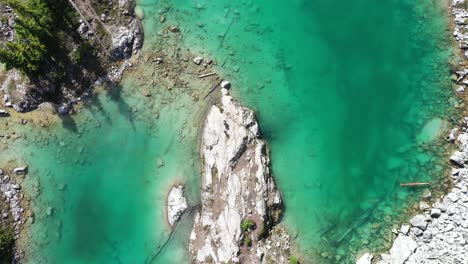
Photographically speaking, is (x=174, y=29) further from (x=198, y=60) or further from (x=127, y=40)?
(x=127, y=40)

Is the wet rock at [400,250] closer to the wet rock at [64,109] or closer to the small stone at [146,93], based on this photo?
the small stone at [146,93]

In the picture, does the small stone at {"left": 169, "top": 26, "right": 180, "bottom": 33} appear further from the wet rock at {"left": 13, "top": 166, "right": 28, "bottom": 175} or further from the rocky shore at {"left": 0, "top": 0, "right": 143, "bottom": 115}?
the wet rock at {"left": 13, "top": 166, "right": 28, "bottom": 175}

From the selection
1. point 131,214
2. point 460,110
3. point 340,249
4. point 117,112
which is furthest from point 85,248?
point 460,110

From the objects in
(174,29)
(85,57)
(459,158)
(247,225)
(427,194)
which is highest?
(85,57)

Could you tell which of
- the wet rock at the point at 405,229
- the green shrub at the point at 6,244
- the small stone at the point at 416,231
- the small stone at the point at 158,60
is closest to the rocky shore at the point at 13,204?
the green shrub at the point at 6,244

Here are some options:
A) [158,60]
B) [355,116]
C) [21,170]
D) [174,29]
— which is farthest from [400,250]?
[21,170]

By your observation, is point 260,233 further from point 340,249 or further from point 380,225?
point 380,225
